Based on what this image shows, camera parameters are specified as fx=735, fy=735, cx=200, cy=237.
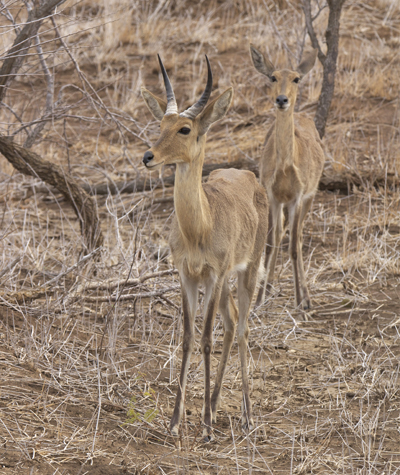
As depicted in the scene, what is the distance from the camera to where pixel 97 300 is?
5914 millimetres

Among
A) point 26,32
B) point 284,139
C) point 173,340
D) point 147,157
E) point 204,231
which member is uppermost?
point 26,32

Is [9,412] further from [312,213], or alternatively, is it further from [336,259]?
[312,213]

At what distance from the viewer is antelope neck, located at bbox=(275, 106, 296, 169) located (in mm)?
7547

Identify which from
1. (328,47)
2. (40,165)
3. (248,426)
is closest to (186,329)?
(248,426)

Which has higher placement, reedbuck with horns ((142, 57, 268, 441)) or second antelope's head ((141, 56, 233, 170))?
second antelope's head ((141, 56, 233, 170))

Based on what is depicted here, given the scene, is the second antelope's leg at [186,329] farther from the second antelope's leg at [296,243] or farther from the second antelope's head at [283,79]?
the second antelope's head at [283,79]

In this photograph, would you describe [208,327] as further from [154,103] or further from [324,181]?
[324,181]

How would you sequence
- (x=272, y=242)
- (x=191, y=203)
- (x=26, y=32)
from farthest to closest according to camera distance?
(x=272, y=242), (x=26, y=32), (x=191, y=203)

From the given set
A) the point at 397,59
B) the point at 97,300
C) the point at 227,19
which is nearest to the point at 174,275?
the point at 97,300

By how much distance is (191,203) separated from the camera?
462 centimetres

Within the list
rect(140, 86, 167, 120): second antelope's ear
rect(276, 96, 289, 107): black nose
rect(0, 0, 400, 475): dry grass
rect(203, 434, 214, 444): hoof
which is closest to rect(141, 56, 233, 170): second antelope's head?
rect(140, 86, 167, 120): second antelope's ear

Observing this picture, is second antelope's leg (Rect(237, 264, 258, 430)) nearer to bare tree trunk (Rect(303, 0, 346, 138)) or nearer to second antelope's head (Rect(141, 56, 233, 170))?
second antelope's head (Rect(141, 56, 233, 170))

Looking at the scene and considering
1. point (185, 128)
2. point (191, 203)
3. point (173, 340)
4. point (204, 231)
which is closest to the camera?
point (185, 128)

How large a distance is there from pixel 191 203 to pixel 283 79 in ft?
10.9
